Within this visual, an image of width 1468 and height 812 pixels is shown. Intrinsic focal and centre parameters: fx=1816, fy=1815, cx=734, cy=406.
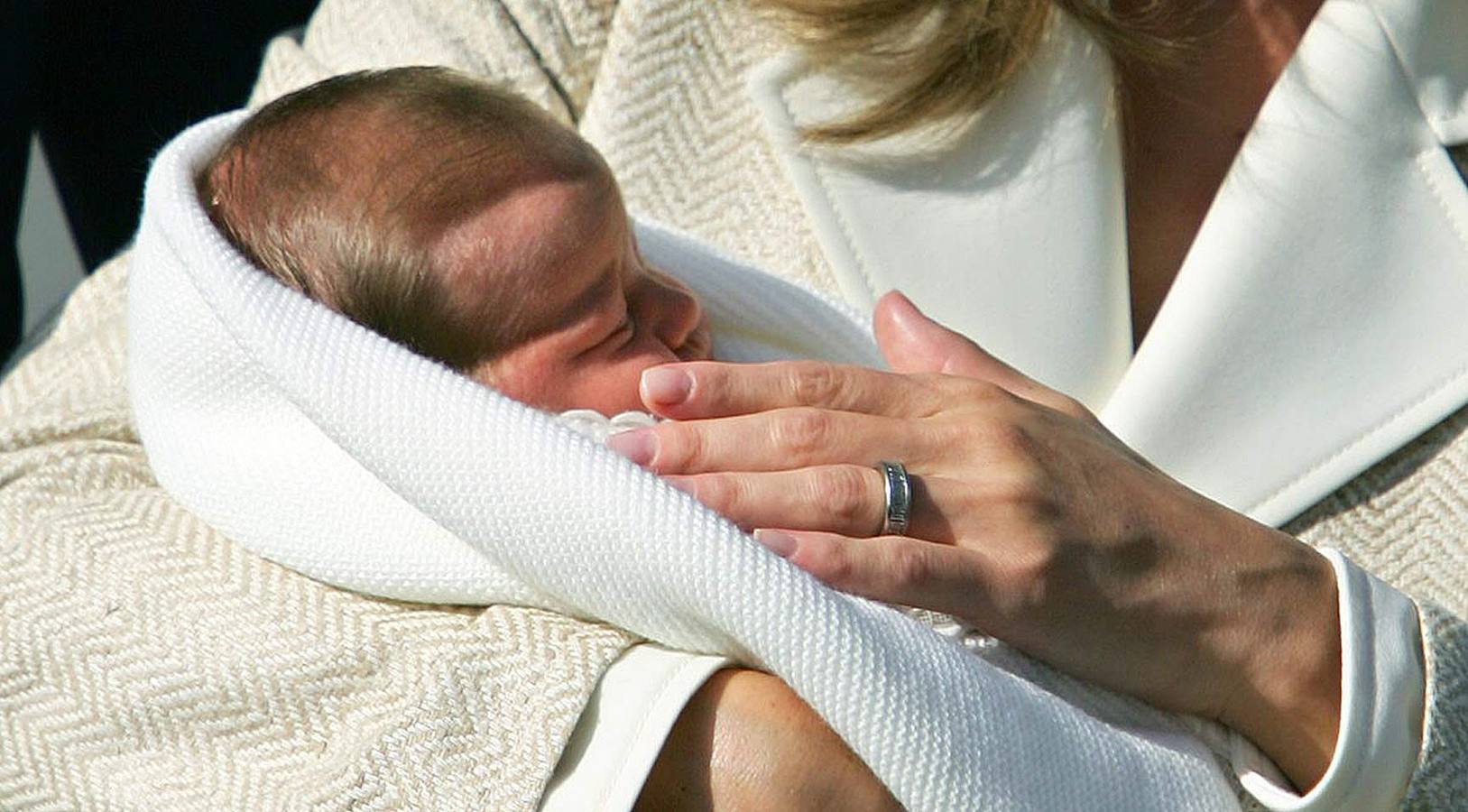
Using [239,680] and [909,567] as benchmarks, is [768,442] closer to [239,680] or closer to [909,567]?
[909,567]

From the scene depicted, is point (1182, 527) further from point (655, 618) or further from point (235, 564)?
point (235, 564)

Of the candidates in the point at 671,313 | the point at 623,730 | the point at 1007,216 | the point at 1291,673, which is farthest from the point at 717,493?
the point at 1007,216

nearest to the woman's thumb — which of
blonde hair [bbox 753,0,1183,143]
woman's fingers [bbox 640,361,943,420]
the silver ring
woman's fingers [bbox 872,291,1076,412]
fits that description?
woman's fingers [bbox 872,291,1076,412]

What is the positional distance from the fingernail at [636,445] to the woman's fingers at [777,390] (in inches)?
1.6

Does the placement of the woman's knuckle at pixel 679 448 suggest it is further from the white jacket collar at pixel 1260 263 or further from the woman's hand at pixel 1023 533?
the white jacket collar at pixel 1260 263

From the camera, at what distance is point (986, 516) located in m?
1.31

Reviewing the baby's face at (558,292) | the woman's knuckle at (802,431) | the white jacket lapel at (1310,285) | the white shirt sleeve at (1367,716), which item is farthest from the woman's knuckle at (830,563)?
the white jacket lapel at (1310,285)

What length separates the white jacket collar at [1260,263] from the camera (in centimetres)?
167

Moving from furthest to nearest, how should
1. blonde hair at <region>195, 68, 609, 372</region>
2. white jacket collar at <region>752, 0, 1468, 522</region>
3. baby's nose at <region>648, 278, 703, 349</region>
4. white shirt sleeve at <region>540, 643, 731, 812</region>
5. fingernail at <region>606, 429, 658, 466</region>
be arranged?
white jacket collar at <region>752, 0, 1468, 522</region> < baby's nose at <region>648, 278, 703, 349</region> < blonde hair at <region>195, 68, 609, 372</region> < fingernail at <region>606, 429, 658, 466</region> < white shirt sleeve at <region>540, 643, 731, 812</region>

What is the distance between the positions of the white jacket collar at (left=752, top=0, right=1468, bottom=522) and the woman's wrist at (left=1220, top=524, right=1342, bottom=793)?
0.86ft

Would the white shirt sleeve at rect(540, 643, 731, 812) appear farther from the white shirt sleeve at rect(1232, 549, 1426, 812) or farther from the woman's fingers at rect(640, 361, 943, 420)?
the white shirt sleeve at rect(1232, 549, 1426, 812)

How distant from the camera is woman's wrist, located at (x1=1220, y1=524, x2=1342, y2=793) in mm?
1358

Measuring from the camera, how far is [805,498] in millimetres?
1244

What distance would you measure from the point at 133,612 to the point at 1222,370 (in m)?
0.99
